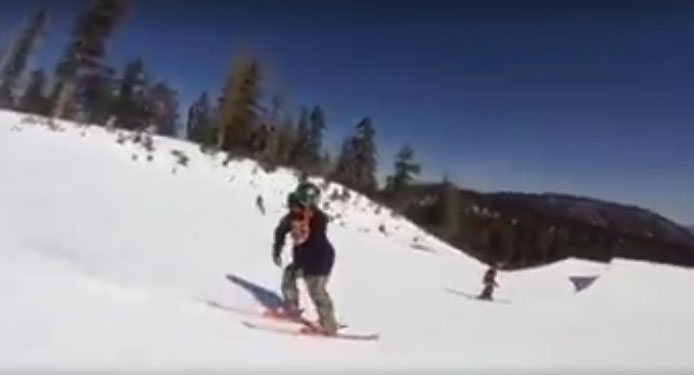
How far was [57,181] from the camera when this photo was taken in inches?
98.6

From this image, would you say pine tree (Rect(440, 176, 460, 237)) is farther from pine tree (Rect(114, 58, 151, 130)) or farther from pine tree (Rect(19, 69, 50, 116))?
pine tree (Rect(19, 69, 50, 116))

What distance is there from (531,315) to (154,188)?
100 cm

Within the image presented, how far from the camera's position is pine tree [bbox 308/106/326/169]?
2543 millimetres

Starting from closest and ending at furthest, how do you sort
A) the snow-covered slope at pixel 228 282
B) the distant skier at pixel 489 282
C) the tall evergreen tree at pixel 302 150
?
the snow-covered slope at pixel 228 282 < the tall evergreen tree at pixel 302 150 < the distant skier at pixel 489 282

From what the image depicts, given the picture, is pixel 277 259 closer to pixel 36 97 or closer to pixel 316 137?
pixel 316 137

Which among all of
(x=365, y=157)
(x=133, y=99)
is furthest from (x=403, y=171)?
(x=133, y=99)

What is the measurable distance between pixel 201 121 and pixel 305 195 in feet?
1.02

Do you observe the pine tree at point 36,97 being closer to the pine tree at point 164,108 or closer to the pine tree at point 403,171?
the pine tree at point 164,108

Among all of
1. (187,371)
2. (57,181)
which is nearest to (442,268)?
(187,371)

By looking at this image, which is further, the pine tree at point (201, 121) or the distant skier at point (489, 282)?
the distant skier at point (489, 282)

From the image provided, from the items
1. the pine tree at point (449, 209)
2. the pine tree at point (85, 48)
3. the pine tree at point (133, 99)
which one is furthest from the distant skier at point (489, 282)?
the pine tree at point (85, 48)

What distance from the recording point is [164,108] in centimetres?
263

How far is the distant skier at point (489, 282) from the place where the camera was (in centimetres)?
270

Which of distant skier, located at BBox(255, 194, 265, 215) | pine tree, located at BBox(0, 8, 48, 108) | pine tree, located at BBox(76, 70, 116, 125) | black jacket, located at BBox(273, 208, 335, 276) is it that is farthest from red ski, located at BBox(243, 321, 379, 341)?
pine tree, located at BBox(0, 8, 48, 108)
